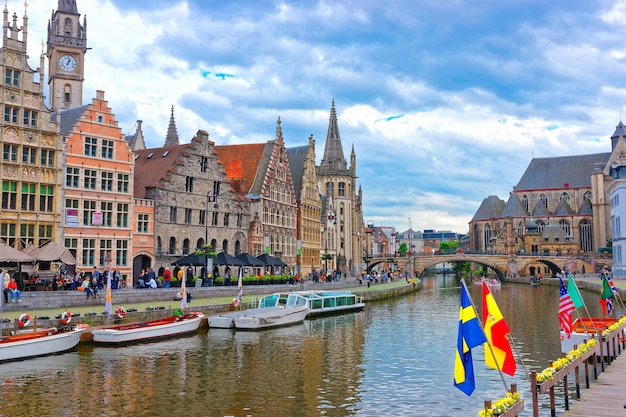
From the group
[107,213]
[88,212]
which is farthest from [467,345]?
[107,213]

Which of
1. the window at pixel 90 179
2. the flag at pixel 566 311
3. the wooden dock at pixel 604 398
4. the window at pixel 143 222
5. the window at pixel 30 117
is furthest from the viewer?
the window at pixel 143 222

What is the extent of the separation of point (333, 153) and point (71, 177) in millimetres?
61360

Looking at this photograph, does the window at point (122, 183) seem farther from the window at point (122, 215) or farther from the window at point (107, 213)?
the window at point (107, 213)

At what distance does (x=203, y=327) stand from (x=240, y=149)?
3835 cm

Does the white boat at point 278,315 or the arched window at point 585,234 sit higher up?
the arched window at point 585,234

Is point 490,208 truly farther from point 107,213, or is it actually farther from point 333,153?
point 107,213

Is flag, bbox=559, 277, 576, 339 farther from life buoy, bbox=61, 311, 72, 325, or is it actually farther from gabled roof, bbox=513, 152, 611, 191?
gabled roof, bbox=513, 152, 611, 191

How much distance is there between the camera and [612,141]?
135375 millimetres

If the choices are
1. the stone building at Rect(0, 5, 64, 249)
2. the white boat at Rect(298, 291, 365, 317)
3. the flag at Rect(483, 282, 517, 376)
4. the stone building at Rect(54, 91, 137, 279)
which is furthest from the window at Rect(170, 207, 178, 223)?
the flag at Rect(483, 282, 517, 376)

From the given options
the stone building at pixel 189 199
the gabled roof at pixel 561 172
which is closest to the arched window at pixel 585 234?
the gabled roof at pixel 561 172

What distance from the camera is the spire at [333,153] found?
98.8m

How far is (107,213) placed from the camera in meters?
45.0

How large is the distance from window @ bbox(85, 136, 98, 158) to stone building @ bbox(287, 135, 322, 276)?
33323 mm

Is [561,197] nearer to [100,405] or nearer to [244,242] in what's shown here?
[244,242]
